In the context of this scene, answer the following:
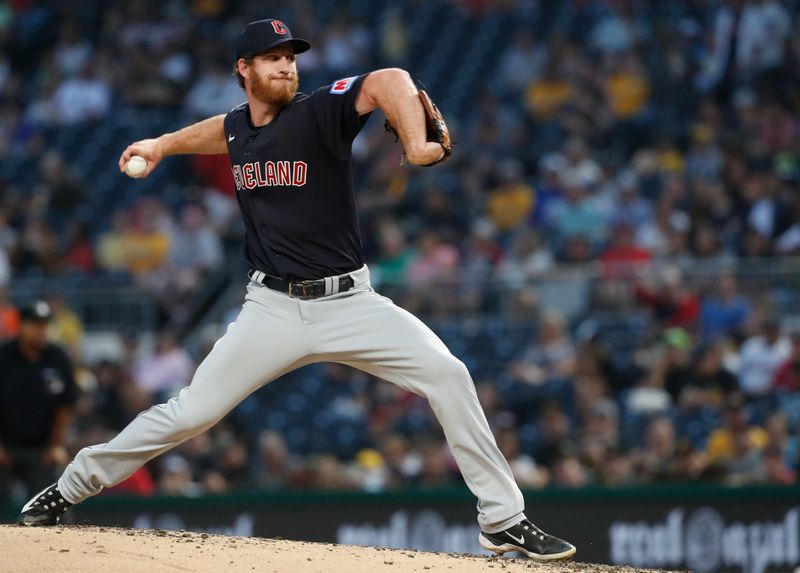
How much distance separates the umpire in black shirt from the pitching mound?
9.72 feet

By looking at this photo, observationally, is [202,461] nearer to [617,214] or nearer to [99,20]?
[617,214]

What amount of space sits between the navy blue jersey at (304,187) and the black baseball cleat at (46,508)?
1332 millimetres

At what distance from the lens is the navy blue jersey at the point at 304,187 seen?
5.52m

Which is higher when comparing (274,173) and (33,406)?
(274,173)

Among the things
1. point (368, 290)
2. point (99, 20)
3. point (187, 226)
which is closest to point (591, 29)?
point (187, 226)

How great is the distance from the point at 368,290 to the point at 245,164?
0.71 meters

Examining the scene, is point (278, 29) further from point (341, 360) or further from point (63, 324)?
point (63, 324)

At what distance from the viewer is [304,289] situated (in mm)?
5578

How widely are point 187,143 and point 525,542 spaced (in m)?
2.21

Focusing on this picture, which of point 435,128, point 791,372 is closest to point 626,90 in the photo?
point 791,372

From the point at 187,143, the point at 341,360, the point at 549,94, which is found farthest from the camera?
the point at 549,94

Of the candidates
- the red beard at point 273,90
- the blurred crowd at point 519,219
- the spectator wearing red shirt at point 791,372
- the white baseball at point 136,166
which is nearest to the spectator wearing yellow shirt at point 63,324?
the blurred crowd at point 519,219

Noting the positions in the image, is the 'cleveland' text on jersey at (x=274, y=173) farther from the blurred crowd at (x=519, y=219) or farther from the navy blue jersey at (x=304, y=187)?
the blurred crowd at (x=519, y=219)

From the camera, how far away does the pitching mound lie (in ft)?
17.5
